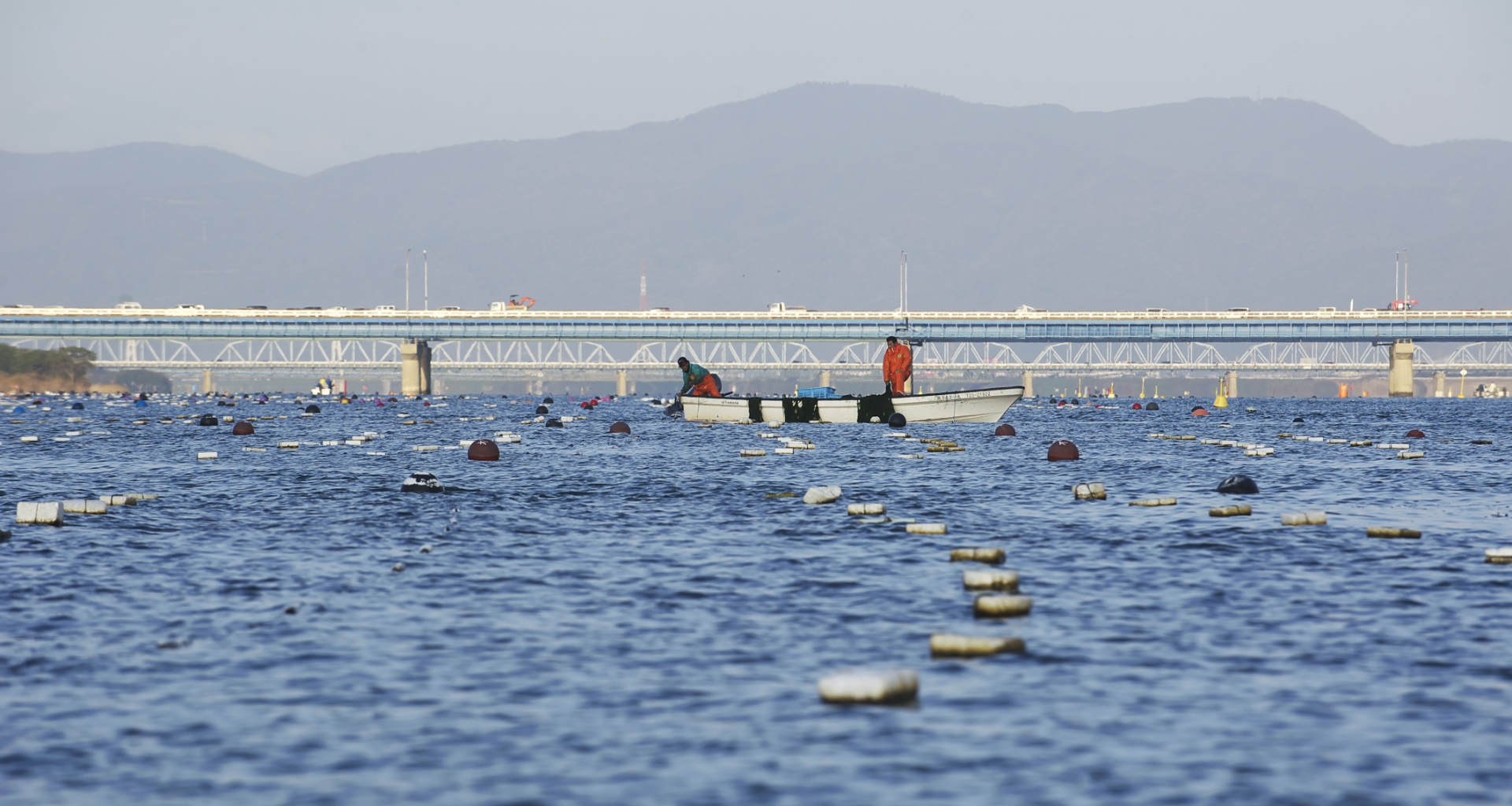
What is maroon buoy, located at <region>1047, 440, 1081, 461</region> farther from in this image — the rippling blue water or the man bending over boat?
the man bending over boat

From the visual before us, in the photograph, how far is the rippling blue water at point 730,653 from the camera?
11953 mm

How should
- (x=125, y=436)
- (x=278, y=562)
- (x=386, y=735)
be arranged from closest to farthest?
(x=386, y=735)
(x=278, y=562)
(x=125, y=436)

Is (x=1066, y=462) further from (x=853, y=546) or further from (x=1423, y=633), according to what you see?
(x=1423, y=633)

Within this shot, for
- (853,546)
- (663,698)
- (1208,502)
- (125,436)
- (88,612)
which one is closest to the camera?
(663,698)

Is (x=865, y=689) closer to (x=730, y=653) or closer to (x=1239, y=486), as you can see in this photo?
(x=730, y=653)

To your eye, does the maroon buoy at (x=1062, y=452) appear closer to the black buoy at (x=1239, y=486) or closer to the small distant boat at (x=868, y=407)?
the black buoy at (x=1239, y=486)

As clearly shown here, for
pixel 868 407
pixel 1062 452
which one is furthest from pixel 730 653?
pixel 868 407

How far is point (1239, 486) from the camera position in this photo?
36.9 meters

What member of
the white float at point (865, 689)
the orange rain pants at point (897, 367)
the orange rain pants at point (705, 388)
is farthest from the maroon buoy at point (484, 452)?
the white float at point (865, 689)

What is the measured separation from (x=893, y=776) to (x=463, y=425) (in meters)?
81.2

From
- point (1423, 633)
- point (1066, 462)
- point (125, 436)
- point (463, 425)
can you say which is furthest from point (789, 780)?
point (463, 425)

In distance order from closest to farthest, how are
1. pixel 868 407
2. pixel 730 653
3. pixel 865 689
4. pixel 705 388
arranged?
pixel 865 689 < pixel 730 653 < pixel 868 407 < pixel 705 388

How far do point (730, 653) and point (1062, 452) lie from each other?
125 ft

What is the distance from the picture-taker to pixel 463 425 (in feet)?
298
